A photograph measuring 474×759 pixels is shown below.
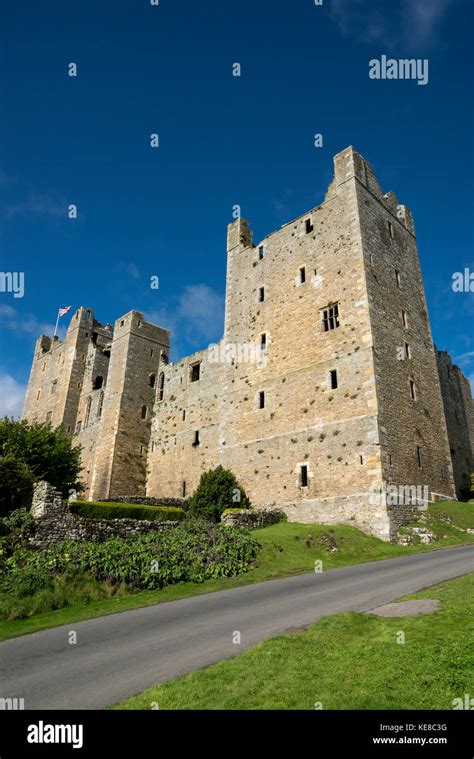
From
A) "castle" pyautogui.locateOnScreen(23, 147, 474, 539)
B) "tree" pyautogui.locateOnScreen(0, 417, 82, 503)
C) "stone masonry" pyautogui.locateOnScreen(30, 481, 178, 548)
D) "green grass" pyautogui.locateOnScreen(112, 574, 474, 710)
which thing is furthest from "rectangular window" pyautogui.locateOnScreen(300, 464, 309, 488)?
"green grass" pyautogui.locateOnScreen(112, 574, 474, 710)

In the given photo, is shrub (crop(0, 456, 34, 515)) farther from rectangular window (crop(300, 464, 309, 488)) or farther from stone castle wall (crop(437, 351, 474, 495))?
stone castle wall (crop(437, 351, 474, 495))

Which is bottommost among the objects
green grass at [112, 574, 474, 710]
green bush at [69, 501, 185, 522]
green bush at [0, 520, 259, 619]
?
green grass at [112, 574, 474, 710]

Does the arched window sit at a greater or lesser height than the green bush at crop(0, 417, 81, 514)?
greater

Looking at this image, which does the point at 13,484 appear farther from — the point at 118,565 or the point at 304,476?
the point at 304,476

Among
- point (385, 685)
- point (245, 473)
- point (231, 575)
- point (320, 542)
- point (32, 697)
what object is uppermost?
point (245, 473)

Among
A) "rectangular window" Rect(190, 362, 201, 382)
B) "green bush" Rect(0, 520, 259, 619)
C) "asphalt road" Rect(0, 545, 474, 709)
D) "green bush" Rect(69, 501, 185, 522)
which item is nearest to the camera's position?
"asphalt road" Rect(0, 545, 474, 709)

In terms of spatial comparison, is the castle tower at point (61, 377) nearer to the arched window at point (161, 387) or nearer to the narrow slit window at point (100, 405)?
the narrow slit window at point (100, 405)

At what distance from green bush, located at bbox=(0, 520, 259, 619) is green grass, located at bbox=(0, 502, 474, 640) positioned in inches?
12.1

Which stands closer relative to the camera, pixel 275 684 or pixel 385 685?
pixel 385 685

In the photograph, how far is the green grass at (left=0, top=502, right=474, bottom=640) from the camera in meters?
11.6
